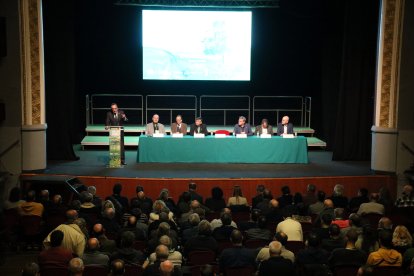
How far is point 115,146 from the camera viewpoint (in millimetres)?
13812

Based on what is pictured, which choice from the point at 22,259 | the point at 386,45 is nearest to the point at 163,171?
the point at 22,259

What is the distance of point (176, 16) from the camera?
1761 centimetres

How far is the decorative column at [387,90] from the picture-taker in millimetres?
13711

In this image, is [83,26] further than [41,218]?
Yes

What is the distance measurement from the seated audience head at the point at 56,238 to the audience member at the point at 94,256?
1.25 feet

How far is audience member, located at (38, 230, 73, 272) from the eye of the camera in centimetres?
751

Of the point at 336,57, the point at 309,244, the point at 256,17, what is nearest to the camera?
the point at 309,244

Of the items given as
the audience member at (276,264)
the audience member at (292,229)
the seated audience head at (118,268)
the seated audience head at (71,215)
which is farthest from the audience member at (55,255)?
the audience member at (292,229)

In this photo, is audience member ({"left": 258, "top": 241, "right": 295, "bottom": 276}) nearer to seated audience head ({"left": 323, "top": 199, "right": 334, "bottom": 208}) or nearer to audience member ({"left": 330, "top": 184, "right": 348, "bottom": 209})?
seated audience head ({"left": 323, "top": 199, "right": 334, "bottom": 208})

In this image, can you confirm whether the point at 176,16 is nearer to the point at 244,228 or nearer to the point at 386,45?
the point at 386,45

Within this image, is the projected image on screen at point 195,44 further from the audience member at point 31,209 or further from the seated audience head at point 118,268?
the seated audience head at point 118,268

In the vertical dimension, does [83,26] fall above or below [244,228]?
above

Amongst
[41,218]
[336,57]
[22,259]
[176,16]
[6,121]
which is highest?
[176,16]

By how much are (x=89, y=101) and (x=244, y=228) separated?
1075cm
